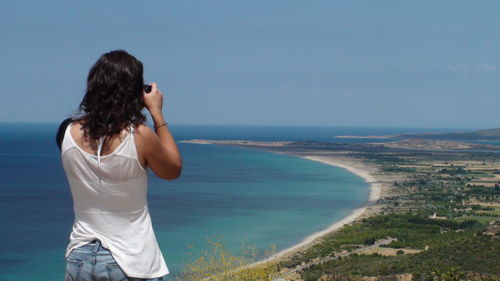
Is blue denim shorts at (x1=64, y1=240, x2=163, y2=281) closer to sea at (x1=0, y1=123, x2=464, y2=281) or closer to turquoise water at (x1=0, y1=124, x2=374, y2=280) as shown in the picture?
sea at (x1=0, y1=123, x2=464, y2=281)

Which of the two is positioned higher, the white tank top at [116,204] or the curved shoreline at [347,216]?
the white tank top at [116,204]

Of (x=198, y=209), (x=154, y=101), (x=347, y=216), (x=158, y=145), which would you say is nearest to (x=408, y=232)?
(x=347, y=216)

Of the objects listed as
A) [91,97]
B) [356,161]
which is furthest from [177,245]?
[356,161]

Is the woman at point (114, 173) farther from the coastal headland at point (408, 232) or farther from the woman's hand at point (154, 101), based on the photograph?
the coastal headland at point (408, 232)

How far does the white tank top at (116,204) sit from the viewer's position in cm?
209

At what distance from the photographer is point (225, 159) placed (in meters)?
91.6

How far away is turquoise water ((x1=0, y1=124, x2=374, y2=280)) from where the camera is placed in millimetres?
27984

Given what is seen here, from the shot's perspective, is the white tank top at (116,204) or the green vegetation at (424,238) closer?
the white tank top at (116,204)

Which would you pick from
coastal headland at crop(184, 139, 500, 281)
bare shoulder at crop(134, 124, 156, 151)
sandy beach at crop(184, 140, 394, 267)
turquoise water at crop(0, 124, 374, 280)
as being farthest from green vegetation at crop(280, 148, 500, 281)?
bare shoulder at crop(134, 124, 156, 151)

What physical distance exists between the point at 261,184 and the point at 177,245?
1125 inches

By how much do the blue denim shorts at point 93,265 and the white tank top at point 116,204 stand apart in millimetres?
21

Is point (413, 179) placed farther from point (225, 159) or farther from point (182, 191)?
point (225, 159)

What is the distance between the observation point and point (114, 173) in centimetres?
210

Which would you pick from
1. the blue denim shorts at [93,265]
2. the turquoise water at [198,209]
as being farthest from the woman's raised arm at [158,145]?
the turquoise water at [198,209]
